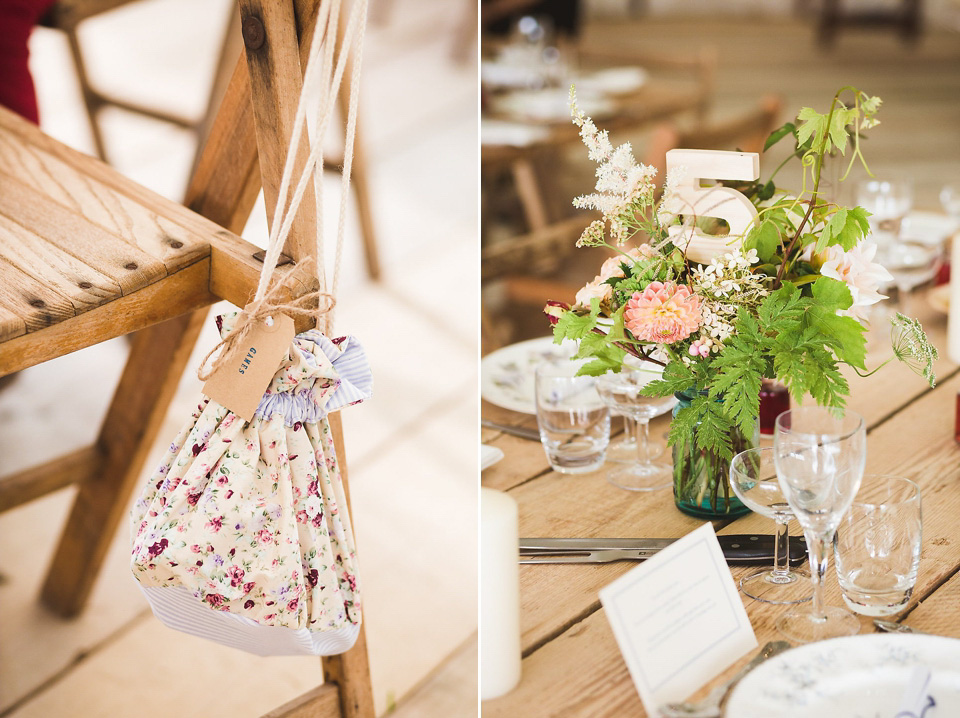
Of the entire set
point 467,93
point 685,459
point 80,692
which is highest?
point 685,459

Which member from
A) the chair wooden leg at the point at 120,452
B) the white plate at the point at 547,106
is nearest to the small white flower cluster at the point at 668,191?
the chair wooden leg at the point at 120,452

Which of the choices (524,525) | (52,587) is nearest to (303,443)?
(524,525)

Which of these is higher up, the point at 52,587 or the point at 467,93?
the point at 467,93

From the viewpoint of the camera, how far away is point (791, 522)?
0.96m

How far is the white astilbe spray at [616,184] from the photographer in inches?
33.6

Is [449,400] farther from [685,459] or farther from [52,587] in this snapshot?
[685,459]

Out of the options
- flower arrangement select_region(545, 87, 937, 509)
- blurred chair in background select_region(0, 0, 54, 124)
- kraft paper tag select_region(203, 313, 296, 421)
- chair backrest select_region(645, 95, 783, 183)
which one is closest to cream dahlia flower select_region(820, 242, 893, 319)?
flower arrangement select_region(545, 87, 937, 509)

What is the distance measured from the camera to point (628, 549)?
36.3 inches

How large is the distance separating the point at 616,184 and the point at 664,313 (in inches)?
5.2

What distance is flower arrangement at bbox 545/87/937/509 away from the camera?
2.65ft

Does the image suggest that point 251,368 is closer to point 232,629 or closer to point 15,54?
point 232,629

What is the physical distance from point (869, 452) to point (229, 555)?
0.72 metres

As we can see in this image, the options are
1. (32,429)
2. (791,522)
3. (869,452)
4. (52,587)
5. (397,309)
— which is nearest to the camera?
(791,522)

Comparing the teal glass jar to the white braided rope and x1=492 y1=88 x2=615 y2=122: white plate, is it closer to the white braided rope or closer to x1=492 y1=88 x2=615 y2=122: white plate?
the white braided rope
